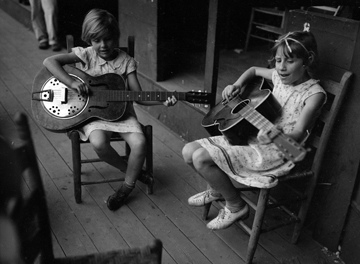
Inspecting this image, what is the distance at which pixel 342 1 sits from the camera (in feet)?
9.05

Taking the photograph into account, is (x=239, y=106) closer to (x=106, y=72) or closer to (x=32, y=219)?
(x=106, y=72)

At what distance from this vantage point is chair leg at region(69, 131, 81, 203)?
2598 mm

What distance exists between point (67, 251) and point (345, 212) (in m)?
1.61

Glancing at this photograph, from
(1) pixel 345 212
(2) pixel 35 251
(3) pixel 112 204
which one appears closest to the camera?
(2) pixel 35 251

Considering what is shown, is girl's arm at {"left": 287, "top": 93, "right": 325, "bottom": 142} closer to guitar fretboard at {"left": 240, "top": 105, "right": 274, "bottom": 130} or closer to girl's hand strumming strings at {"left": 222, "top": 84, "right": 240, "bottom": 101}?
guitar fretboard at {"left": 240, "top": 105, "right": 274, "bottom": 130}

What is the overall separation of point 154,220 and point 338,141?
4.05ft

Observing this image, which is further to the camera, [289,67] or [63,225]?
[63,225]

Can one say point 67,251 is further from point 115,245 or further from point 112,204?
point 112,204

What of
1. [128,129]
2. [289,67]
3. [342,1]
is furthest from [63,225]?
[342,1]

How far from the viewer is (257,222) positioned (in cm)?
224

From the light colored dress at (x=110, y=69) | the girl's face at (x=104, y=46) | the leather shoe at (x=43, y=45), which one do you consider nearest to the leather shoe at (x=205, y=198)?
the light colored dress at (x=110, y=69)

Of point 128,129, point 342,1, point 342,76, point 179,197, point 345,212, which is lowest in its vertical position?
A: point 179,197

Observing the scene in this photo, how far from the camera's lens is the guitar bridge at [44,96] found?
2.69m

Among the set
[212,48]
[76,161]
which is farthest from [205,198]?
[212,48]
